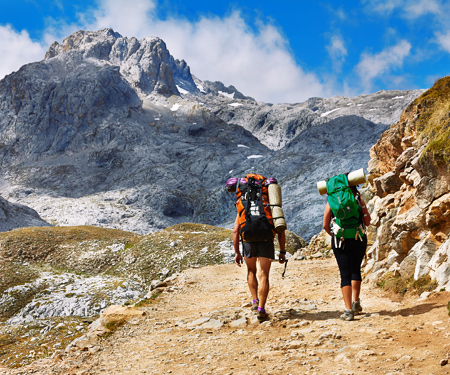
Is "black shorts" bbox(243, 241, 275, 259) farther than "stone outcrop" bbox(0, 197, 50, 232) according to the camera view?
No

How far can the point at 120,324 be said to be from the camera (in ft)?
35.3

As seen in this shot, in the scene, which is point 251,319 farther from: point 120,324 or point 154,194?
point 154,194

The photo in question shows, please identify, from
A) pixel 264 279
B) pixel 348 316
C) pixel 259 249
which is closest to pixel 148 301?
pixel 264 279

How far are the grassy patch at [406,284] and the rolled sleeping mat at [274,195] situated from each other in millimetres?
4139

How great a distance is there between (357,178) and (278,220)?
200 centimetres

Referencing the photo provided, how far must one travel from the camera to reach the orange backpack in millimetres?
8523

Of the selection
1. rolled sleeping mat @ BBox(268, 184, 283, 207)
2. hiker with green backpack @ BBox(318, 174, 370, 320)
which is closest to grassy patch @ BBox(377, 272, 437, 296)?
hiker with green backpack @ BBox(318, 174, 370, 320)

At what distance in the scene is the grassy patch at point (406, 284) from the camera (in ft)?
29.1

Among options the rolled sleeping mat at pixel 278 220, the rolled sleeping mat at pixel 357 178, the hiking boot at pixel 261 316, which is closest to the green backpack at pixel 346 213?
the rolled sleeping mat at pixel 357 178

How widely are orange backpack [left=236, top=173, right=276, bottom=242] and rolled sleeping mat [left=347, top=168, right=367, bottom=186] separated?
196 centimetres

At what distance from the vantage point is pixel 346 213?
8148 mm

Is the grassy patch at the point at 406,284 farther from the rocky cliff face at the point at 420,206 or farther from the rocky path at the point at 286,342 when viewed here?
the rocky path at the point at 286,342

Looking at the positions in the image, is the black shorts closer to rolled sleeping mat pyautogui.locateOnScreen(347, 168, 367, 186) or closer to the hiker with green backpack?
the hiker with green backpack

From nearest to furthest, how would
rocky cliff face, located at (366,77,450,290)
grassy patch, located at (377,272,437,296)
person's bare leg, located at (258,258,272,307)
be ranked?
person's bare leg, located at (258,258,272,307) < grassy patch, located at (377,272,437,296) < rocky cliff face, located at (366,77,450,290)
